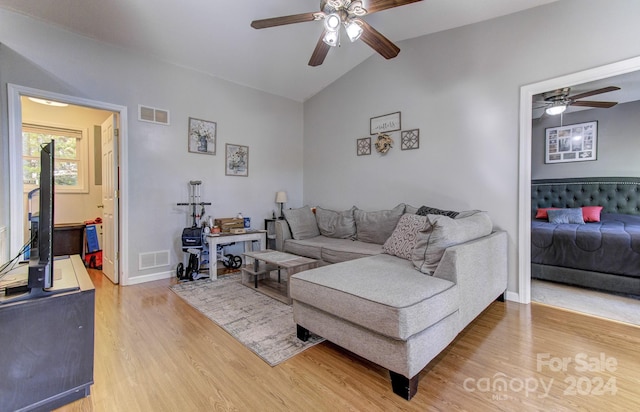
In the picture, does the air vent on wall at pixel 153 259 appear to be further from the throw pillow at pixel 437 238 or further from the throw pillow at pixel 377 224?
the throw pillow at pixel 437 238

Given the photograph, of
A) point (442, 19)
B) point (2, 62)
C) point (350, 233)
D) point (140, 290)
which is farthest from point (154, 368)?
point (442, 19)

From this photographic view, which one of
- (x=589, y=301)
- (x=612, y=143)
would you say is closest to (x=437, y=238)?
(x=589, y=301)

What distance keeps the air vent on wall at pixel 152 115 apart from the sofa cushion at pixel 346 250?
281cm

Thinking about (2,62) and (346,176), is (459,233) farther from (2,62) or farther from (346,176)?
(2,62)

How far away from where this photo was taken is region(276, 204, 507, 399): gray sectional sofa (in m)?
1.51

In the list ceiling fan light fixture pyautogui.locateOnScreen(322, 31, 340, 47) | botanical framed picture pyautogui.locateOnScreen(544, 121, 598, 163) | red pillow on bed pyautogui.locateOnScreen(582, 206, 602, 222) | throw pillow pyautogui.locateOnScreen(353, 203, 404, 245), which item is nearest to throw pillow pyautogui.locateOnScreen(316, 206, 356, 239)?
throw pillow pyautogui.locateOnScreen(353, 203, 404, 245)

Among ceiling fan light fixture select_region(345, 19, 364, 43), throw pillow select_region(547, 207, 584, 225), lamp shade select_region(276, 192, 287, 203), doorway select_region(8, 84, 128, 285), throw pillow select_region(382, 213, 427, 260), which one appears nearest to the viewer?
ceiling fan light fixture select_region(345, 19, 364, 43)

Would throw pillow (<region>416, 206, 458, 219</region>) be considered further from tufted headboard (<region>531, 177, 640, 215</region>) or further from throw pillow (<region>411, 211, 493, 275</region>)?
tufted headboard (<region>531, 177, 640, 215</region>)

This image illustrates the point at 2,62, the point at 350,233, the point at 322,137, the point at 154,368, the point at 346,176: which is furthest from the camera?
the point at 322,137

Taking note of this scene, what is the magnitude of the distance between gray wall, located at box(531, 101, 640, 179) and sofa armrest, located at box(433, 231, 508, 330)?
9.82ft

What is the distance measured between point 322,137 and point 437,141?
2168mm

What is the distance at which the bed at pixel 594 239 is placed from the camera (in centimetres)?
294

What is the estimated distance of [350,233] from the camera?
4125 millimetres

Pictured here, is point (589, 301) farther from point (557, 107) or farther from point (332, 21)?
point (332, 21)
